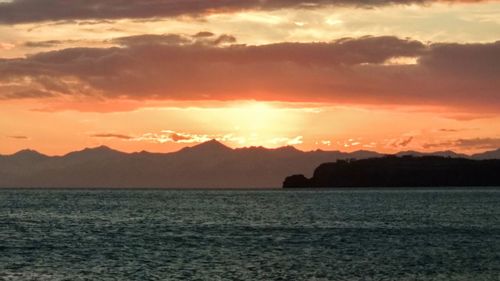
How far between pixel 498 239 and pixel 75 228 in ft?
188

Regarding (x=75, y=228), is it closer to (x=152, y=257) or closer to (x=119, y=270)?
(x=152, y=257)

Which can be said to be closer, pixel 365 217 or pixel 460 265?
pixel 460 265

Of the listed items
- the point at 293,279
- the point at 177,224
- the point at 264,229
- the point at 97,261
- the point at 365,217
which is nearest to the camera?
the point at 293,279

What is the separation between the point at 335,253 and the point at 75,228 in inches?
2058

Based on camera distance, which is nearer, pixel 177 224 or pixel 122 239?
pixel 122 239

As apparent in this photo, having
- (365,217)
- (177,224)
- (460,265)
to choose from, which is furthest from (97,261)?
(365,217)

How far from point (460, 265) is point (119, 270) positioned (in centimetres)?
2780

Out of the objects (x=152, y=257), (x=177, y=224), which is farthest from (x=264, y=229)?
(x=152, y=257)

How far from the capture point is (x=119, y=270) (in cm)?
7181

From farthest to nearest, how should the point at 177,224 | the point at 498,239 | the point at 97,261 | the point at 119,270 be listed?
the point at 177,224
the point at 498,239
the point at 97,261
the point at 119,270

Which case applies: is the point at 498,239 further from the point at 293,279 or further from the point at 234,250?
the point at 293,279

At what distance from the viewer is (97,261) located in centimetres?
7869

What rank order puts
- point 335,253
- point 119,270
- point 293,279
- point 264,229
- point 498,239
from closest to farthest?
point 293,279
point 119,270
point 335,253
point 498,239
point 264,229

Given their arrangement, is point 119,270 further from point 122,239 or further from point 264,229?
point 264,229
